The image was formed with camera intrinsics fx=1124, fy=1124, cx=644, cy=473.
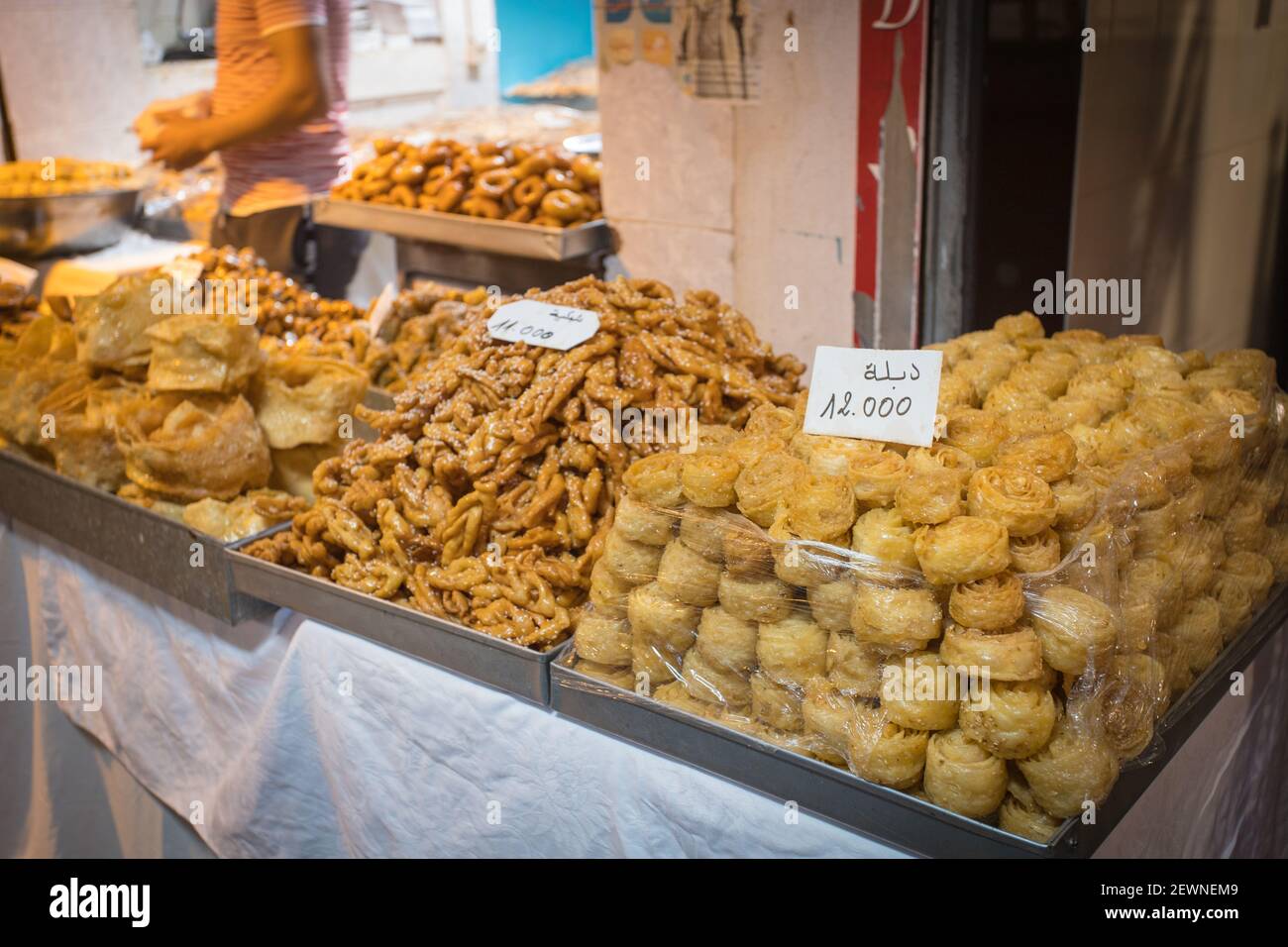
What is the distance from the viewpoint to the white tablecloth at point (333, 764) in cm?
169

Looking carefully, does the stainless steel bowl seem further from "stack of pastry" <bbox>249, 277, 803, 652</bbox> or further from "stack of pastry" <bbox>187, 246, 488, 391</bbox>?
"stack of pastry" <bbox>249, 277, 803, 652</bbox>

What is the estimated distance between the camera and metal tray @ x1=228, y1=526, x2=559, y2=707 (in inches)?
69.5

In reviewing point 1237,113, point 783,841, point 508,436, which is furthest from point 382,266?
point 783,841

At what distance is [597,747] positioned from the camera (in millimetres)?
1723

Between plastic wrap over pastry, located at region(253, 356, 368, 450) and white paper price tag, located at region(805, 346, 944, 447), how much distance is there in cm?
125

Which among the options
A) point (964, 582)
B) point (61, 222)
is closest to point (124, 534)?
point (964, 582)

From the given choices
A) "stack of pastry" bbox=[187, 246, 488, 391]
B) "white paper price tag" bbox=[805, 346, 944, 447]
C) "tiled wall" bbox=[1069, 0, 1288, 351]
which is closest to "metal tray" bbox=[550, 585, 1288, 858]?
"white paper price tag" bbox=[805, 346, 944, 447]

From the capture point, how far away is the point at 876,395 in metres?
1.67

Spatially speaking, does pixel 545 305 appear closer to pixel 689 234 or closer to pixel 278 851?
pixel 278 851

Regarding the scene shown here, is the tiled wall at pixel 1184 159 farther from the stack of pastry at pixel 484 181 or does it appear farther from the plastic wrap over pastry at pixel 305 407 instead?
the plastic wrap over pastry at pixel 305 407

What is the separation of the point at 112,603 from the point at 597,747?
146 centimetres

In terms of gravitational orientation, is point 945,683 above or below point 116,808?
above

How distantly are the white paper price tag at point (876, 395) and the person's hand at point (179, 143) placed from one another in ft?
12.0

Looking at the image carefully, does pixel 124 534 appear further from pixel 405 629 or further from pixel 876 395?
pixel 876 395
